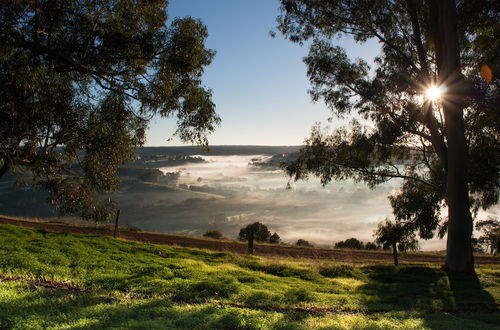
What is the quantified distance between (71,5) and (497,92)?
1730cm

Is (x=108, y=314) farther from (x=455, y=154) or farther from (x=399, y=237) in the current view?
(x=399, y=237)

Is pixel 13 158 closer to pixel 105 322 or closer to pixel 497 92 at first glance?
pixel 105 322

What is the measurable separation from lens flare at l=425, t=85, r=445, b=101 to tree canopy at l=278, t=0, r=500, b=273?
0.55 feet

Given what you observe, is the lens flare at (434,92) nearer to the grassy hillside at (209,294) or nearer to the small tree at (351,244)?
the grassy hillside at (209,294)

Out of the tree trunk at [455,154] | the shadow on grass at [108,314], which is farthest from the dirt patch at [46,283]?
the tree trunk at [455,154]

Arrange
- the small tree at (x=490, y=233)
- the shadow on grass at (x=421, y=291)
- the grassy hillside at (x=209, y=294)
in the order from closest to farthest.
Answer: the grassy hillside at (x=209, y=294)
the shadow on grass at (x=421, y=291)
the small tree at (x=490, y=233)

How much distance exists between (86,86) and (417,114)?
644 inches

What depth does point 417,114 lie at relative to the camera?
20.5m

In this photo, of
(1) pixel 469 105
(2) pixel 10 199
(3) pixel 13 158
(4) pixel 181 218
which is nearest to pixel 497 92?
(1) pixel 469 105

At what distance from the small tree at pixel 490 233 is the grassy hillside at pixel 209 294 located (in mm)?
1463

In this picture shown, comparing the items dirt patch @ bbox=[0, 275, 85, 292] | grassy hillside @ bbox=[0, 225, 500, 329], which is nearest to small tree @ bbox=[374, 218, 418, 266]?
grassy hillside @ bbox=[0, 225, 500, 329]

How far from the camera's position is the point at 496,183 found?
18.1 m

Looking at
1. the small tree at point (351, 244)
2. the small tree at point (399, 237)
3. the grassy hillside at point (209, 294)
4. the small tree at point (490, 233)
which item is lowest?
the small tree at point (351, 244)

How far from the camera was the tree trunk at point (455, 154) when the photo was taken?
→ 16766 millimetres
